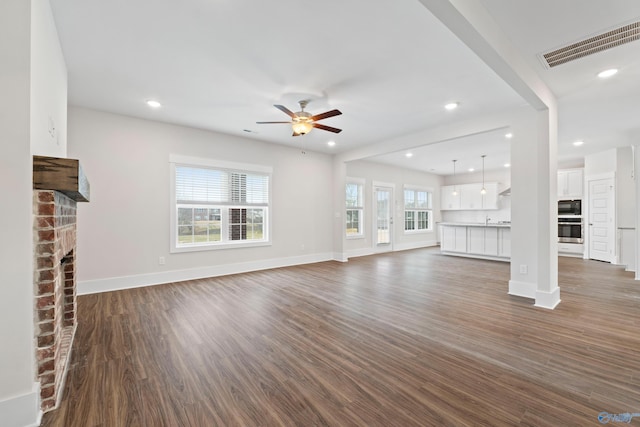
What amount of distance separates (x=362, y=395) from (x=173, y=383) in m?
1.31

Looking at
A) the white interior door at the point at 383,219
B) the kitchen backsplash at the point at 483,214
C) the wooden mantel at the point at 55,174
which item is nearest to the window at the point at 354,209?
the white interior door at the point at 383,219

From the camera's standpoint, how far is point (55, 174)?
1606 mm

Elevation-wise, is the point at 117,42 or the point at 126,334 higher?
the point at 117,42

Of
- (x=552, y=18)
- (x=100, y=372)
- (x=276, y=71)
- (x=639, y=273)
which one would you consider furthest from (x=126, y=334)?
→ (x=639, y=273)

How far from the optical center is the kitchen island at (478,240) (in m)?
6.54

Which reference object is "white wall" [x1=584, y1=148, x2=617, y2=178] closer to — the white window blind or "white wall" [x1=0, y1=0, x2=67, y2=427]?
the white window blind

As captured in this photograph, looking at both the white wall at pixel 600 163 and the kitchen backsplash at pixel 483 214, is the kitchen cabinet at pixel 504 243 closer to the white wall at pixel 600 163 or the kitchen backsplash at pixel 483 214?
the white wall at pixel 600 163

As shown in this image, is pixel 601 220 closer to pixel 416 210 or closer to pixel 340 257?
pixel 416 210

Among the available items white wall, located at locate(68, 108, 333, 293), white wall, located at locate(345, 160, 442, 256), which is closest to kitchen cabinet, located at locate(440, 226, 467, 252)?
white wall, located at locate(345, 160, 442, 256)

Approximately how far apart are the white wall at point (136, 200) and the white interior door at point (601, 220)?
25.5 feet

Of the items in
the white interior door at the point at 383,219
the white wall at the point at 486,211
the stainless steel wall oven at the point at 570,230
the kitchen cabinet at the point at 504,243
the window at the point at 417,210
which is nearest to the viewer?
the kitchen cabinet at the point at 504,243

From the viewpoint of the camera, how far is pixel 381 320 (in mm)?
3025

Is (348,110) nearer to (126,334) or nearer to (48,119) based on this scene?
(48,119)

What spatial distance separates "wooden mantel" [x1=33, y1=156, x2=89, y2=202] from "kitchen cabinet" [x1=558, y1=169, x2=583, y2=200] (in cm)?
1038
